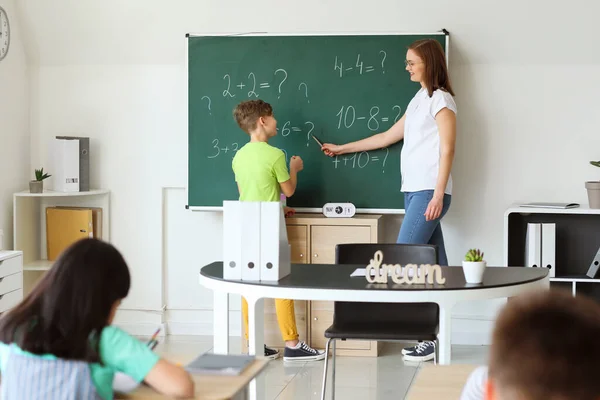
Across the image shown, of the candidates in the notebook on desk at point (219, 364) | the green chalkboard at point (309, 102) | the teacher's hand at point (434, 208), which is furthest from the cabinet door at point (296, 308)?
the notebook on desk at point (219, 364)

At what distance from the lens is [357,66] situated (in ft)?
17.0

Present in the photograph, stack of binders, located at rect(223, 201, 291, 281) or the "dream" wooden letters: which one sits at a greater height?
stack of binders, located at rect(223, 201, 291, 281)

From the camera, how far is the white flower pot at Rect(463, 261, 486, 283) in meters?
3.17

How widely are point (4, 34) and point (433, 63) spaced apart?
8.69 feet

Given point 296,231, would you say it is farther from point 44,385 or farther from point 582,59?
point 44,385

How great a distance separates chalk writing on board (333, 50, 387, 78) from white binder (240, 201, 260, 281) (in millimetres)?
2126

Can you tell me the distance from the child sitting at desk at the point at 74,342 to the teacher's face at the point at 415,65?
3.07 metres

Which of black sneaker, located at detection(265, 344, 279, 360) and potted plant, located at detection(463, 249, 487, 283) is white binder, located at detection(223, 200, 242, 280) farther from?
black sneaker, located at detection(265, 344, 279, 360)

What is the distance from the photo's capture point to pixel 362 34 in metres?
5.17

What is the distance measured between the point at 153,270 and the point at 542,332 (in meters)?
4.97

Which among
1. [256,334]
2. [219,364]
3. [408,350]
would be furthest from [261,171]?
[219,364]

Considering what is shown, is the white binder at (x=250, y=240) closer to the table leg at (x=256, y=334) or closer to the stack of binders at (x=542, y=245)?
the table leg at (x=256, y=334)

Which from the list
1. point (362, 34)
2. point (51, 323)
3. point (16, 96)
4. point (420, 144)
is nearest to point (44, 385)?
point (51, 323)

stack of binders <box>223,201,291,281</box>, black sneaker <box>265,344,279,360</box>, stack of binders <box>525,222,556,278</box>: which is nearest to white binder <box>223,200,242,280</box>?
stack of binders <box>223,201,291,281</box>
